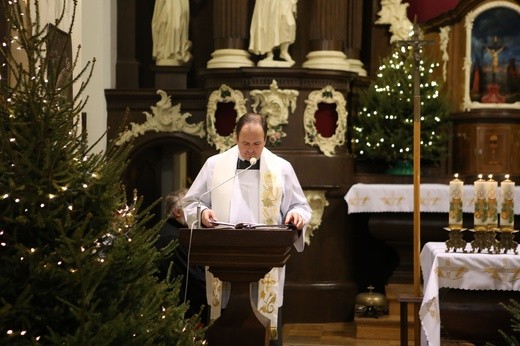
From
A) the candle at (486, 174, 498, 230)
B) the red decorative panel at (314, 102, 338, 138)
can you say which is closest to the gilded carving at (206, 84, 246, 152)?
the red decorative panel at (314, 102, 338, 138)

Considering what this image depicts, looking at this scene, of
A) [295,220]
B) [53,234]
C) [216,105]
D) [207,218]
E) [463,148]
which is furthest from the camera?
[463,148]

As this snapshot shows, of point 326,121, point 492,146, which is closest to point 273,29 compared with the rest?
point 326,121

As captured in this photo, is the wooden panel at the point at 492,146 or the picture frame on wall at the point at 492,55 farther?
the picture frame on wall at the point at 492,55

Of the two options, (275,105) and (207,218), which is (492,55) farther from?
(207,218)

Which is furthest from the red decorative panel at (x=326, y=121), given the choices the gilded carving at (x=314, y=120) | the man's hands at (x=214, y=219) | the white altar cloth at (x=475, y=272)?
the man's hands at (x=214, y=219)

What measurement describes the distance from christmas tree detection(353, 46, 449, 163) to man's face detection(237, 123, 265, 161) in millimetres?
4232

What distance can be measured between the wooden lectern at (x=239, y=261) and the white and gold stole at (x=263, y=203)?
736 mm

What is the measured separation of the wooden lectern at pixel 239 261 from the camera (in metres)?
4.70

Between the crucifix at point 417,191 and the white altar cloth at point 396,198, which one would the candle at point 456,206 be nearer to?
the crucifix at point 417,191

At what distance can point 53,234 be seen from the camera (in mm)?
2998

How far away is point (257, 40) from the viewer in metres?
9.70

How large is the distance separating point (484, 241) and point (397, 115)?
11.6ft

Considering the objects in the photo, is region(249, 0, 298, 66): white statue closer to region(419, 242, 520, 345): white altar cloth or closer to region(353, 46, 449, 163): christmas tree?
region(353, 46, 449, 163): christmas tree

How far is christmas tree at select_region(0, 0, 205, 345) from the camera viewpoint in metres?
2.91
